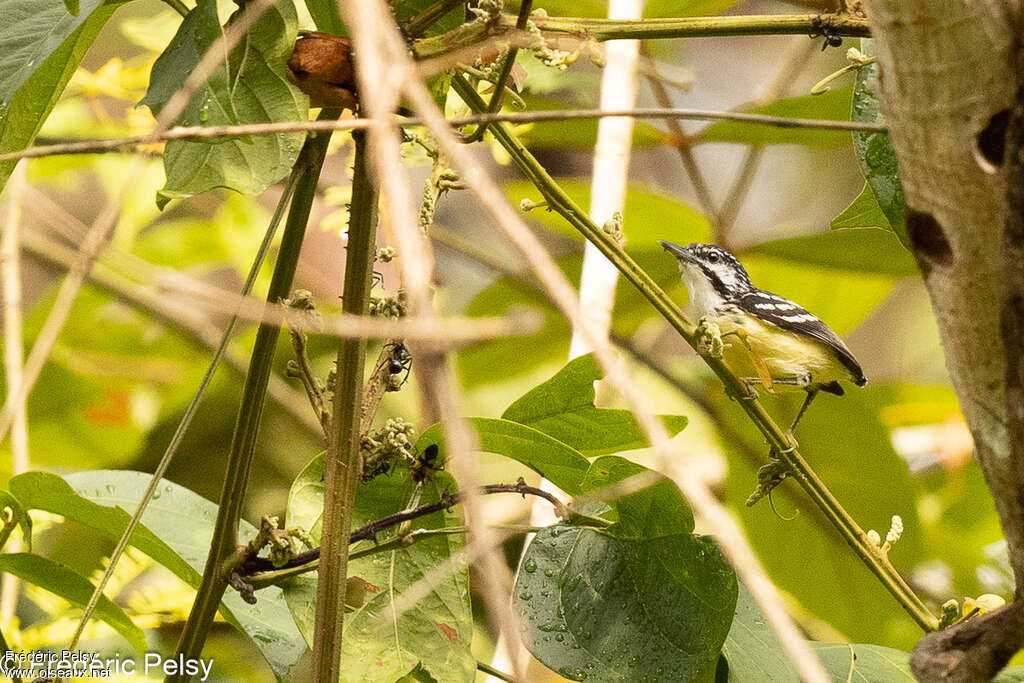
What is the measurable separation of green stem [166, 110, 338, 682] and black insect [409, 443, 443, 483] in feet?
0.53

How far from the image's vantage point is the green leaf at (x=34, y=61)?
2.81 ft

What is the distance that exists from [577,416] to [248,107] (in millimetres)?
436

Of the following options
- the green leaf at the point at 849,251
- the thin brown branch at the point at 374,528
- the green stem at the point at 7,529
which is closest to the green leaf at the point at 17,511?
the green stem at the point at 7,529

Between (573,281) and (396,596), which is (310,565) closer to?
(396,596)

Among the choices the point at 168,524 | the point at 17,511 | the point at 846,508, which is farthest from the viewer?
the point at 846,508

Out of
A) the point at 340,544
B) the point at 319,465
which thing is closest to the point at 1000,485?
the point at 340,544

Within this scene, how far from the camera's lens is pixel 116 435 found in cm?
211

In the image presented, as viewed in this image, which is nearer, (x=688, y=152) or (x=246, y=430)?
(x=246, y=430)

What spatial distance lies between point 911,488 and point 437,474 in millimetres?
1147

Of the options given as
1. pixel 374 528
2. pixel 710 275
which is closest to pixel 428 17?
pixel 374 528

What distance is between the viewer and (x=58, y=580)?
3.32 ft

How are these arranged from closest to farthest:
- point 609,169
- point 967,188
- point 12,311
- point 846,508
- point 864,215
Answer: point 967,188
point 864,215
point 12,311
point 609,169
point 846,508

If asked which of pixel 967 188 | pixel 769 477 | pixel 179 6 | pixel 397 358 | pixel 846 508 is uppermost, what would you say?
pixel 179 6

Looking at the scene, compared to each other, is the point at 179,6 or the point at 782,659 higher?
the point at 179,6
